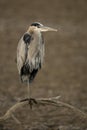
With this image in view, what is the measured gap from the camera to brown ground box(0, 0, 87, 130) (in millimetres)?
9062

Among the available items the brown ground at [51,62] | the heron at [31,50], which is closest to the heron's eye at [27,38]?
the heron at [31,50]

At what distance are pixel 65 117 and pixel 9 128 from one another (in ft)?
3.72

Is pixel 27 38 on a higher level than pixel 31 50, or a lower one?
higher

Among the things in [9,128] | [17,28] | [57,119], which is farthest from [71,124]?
[17,28]

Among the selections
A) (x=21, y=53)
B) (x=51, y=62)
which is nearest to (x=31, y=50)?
(x=21, y=53)

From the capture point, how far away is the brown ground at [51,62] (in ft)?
29.7

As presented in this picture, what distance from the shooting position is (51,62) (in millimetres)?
12836

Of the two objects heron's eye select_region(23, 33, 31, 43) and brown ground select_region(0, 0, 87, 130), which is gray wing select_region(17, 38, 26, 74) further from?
brown ground select_region(0, 0, 87, 130)

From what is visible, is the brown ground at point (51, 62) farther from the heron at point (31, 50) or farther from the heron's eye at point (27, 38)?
the heron's eye at point (27, 38)

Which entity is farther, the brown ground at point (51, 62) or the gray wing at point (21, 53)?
the brown ground at point (51, 62)

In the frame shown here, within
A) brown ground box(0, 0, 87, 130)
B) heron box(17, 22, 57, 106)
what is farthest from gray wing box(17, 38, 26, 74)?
brown ground box(0, 0, 87, 130)

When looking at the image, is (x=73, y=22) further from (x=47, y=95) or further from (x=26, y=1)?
(x=47, y=95)

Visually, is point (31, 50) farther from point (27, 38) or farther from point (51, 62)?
point (51, 62)

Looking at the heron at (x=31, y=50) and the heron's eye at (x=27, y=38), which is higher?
the heron's eye at (x=27, y=38)
